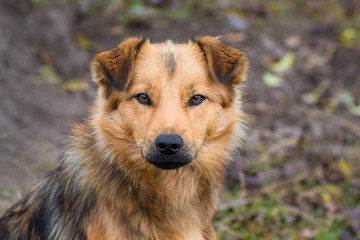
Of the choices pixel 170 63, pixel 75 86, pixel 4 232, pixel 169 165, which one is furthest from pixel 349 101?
pixel 4 232

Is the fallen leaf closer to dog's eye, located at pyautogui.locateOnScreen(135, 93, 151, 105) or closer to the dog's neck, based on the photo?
the dog's neck

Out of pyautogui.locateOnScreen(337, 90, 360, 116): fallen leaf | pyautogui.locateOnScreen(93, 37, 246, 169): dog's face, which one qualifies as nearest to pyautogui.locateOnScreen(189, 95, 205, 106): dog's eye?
pyautogui.locateOnScreen(93, 37, 246, 169): dog's face

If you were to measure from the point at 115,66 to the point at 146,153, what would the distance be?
69cm

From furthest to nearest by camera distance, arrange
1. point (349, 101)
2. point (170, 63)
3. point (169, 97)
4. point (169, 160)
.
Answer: point (349, 101), point (170, 63), point (169, 97), point (169, 160)

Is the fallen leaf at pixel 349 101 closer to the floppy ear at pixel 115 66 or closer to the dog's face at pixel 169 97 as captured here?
the dog's face at pixel 169 97

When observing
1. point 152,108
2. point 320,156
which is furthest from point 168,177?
point 320,156

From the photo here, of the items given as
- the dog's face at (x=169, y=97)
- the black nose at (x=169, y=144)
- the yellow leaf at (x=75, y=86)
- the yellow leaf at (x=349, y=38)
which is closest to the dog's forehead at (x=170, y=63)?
the dog's face at (x=169, y=97)

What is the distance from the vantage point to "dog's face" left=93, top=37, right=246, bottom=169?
347 cm

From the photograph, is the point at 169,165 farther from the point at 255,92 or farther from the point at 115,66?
the point at 255,92

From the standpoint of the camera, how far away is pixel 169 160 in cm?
346

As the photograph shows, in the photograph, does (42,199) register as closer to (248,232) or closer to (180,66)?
(180,66)

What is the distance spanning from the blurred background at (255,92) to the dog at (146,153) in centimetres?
60

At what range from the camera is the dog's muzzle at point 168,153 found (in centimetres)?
336

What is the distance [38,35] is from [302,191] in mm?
4836
